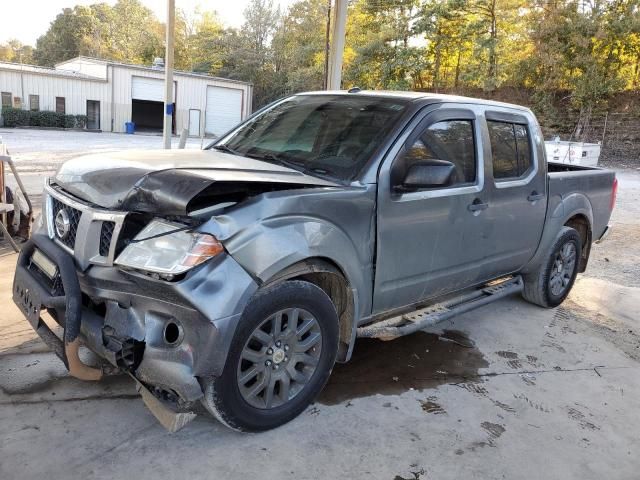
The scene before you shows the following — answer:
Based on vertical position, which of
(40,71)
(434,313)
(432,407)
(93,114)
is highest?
(40,71)

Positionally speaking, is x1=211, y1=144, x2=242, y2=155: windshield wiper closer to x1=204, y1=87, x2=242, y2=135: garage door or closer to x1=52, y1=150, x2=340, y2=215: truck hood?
x1=52, y1=150, x2=340, y2=215: truck hood

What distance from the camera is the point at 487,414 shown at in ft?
11.1

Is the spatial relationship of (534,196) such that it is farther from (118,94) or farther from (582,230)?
(118,94)

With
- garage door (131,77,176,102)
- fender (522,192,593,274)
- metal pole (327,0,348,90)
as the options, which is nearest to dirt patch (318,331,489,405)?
fender (522,192,593,274)

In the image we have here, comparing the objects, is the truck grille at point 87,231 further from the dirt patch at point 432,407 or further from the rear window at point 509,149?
the rear window at point 509,149

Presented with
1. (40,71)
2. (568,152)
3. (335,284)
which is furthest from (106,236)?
(40,71)

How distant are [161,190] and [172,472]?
134cm

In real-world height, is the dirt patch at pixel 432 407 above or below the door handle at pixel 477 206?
below

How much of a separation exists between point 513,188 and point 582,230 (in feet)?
5.83

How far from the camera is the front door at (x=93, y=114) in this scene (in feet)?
117

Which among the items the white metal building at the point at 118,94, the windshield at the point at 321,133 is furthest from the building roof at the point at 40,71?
the windshield at the point at 321,133

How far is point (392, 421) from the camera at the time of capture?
3.20 m

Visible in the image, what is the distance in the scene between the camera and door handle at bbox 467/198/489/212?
3.87 metres

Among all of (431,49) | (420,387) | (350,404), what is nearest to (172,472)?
(350,404)
